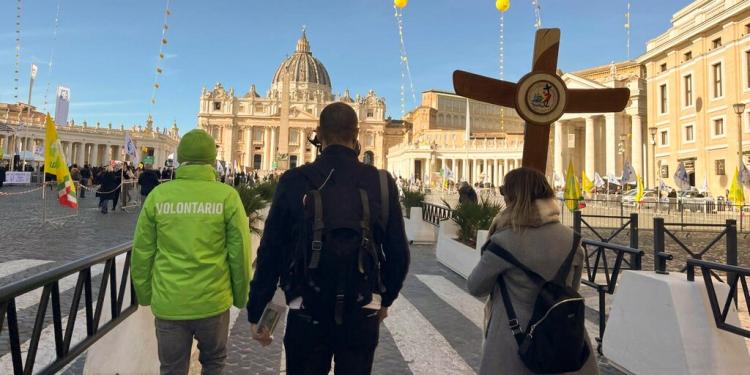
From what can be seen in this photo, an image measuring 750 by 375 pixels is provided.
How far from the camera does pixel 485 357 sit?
6.82 feet

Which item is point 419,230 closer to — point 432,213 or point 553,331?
point 432,213

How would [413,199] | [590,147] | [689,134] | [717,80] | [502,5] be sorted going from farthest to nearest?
[590,147], [689,134], [717,80], [413,199], [502,5]

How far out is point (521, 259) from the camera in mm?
1996

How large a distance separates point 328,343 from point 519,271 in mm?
985

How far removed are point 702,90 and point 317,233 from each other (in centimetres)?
3690

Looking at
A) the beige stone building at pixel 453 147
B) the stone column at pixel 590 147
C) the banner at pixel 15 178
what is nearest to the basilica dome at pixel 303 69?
the beige stone building at pixel 453 147

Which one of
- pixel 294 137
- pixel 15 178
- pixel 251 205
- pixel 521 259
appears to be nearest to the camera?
pixel 521 259

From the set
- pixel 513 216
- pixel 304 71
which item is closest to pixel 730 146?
pixel 513 216

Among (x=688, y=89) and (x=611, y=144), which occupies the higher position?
(x=688, y=89)

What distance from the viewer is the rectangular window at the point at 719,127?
90.4 ft

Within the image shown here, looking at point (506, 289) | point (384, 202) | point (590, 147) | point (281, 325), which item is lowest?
point (281, 325)

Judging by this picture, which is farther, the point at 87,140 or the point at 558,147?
the point at 87,140

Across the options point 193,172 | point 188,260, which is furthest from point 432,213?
point 188,260

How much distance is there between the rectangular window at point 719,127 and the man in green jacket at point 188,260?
34815mm
